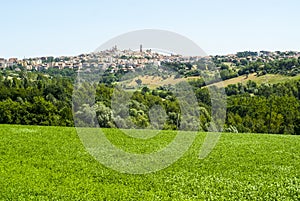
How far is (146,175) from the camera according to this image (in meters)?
15.1

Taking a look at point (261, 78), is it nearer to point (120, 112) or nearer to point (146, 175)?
point (120, 112)

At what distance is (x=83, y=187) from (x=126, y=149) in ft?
28.4

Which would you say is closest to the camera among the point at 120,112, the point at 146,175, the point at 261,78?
the point at 146,175

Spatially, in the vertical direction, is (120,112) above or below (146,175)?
below

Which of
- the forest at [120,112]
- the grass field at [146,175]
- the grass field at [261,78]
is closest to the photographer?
the grass field at [146,175]

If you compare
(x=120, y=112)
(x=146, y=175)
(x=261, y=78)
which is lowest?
(x=261, y=78)

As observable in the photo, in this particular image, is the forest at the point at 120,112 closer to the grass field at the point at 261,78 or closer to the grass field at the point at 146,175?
the grass field at the point at 146,175

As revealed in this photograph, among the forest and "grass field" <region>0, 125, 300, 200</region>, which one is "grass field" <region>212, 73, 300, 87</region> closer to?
the forest

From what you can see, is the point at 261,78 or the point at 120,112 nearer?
the point at 120,112

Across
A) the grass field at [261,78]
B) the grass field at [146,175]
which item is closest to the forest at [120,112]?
the grass field at [146,175]

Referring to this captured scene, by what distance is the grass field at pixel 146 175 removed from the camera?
40.5ft

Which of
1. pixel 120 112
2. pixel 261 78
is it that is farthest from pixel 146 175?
pixel 261 78

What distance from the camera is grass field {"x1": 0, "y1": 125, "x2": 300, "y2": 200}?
12336 millimetres

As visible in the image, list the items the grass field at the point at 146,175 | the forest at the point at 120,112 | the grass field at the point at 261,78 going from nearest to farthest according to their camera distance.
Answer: the grass field at the point at 146,175 → the forest at the point at 120,112 → the grass field at the point at 261,78
